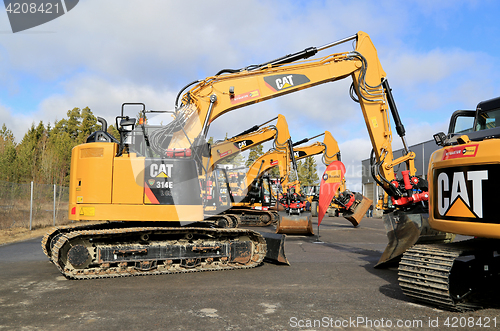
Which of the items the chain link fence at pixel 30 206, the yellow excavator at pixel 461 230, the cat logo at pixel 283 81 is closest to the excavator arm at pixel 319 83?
the cat logo at pixel 283 81

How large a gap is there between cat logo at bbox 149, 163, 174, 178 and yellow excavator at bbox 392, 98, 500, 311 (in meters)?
4.49

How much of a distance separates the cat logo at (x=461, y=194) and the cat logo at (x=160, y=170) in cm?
474

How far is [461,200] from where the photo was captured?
4.52 m

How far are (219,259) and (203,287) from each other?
66.9 inches

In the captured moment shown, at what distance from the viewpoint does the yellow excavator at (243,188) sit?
17.6 metres

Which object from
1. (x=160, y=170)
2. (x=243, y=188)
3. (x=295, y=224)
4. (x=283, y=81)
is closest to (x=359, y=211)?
(x=295, y=224)

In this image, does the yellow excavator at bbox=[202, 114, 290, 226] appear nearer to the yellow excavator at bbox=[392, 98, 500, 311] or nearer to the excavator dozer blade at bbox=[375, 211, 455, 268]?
the excavator dozer blade at bbox=[375, 211, 455, 268]

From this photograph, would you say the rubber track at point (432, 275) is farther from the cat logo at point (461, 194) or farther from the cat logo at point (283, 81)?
the cat logo at point (283, 81)

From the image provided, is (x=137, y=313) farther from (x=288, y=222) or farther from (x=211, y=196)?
(x=211, y=196)

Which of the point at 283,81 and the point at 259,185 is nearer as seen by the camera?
the point at 283,81

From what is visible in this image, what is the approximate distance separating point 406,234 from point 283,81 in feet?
18.0

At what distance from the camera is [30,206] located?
49.3 feet

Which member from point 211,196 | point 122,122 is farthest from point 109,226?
point 211,196

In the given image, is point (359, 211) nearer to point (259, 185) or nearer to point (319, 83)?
point (259, 185)
